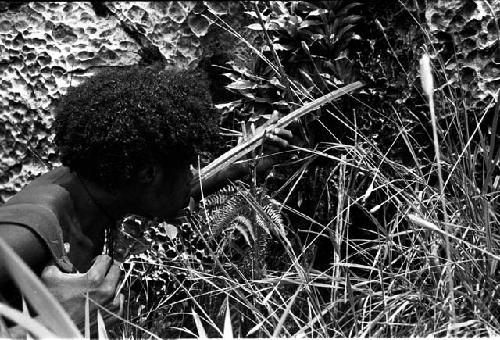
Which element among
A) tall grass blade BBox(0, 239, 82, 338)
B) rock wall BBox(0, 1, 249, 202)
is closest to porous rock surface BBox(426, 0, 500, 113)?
rock wall BBox(0, 1, 249, 202)

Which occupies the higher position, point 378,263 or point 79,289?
point 79,289

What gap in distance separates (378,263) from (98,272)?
0.88 metres

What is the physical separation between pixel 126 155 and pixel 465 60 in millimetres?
1426

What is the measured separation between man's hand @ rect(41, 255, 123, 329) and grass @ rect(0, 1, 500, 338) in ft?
0.73

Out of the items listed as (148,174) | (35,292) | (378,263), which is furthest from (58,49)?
(35,292)

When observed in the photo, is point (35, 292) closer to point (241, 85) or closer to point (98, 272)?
point (98, 272)

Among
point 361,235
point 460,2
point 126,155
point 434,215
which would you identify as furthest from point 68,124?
point 460,2

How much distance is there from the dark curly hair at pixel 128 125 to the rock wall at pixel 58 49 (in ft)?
3.32

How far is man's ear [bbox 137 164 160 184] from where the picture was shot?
2461 millimetres

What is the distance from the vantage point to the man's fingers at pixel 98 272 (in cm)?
218

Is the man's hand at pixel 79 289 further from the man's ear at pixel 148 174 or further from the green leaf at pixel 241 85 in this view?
the green leaf at pixel 241 85

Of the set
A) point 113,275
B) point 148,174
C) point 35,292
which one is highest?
point 35,292

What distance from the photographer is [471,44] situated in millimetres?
3156

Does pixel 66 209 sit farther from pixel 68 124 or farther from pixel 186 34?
pixel 186 34
